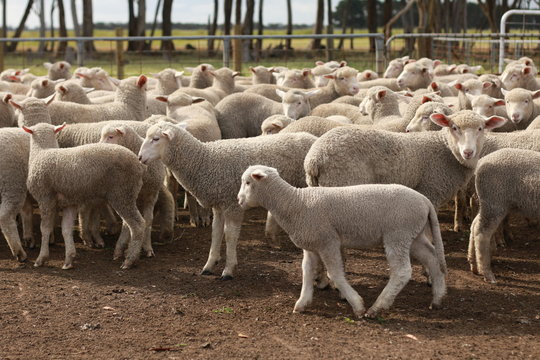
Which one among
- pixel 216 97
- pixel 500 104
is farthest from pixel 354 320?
pixel 216 97

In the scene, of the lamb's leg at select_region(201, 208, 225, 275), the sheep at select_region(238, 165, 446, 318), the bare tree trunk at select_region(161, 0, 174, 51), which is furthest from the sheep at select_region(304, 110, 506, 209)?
the bare tree trunk at select_region(161, 0, 174, 51)

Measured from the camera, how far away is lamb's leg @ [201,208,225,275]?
6.66 m

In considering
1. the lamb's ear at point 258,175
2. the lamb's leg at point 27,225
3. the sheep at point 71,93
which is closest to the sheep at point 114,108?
the sheep at point 71,93

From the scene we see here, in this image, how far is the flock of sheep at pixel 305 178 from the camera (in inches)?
217

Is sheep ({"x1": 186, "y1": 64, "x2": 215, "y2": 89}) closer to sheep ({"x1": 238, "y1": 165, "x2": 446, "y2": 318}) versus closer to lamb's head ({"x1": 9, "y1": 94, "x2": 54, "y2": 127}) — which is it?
lamb's head ({"x1": 9, "y1": 94, "x2": 54, "y2": 127})

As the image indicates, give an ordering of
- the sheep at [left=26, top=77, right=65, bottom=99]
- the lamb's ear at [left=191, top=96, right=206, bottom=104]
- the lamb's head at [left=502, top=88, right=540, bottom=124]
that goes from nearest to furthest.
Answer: the lamb's head at [left=502, top=88, right=540, bottom=124] < the lamb's ear at [left=191, top=96, right=206, bottom=104] < the sheep at [left=26, top=77, right=65, bottom=99]

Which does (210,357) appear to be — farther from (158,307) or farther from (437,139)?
(437,139)

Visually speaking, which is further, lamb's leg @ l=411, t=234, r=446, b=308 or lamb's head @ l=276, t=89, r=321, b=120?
lamb's head @ l=276, t=89, r=321, b=120

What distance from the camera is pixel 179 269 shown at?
6.80m

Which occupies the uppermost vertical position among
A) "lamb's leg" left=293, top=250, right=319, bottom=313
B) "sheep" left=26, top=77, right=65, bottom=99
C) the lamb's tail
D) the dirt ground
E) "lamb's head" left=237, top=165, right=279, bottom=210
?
"sheep" left=26, top=77, right=65, bottom=99

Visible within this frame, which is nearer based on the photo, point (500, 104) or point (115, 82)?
point (500, 104)

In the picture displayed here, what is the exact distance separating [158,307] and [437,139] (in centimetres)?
268

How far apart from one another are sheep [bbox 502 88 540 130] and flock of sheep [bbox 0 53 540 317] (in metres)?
0.02

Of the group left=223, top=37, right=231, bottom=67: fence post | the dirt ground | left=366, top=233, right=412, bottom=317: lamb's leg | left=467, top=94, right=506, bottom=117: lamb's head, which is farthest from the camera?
left=223, top=37, right=231, bottom=67: fence post
